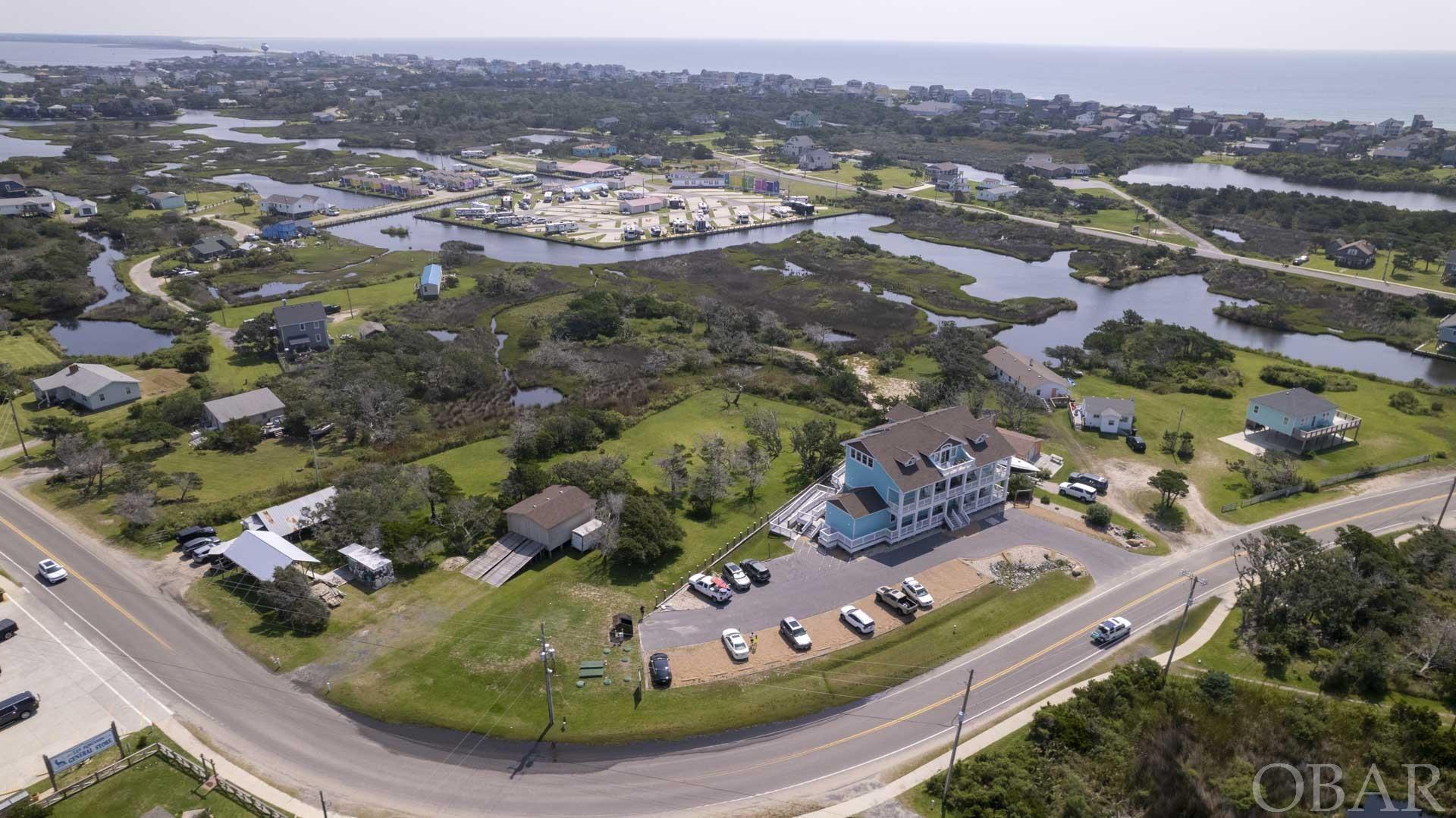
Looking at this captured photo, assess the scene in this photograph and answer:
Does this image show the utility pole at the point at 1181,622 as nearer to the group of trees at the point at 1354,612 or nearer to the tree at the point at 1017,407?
the group of trees at the point at 1354,612

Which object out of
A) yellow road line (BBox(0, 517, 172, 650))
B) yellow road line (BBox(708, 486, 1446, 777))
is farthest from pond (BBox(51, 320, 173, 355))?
yellow road line (BBox(708, 486, 1446, 777))

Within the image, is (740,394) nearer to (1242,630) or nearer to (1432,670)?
(1242,630)

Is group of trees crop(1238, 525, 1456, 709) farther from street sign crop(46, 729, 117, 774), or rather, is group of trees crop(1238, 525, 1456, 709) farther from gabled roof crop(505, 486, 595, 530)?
street sign crop(46, 729, 117, 774)

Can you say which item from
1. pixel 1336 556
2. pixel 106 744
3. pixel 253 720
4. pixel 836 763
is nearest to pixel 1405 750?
pixel 1336 556

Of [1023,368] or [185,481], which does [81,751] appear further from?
[1023,368]

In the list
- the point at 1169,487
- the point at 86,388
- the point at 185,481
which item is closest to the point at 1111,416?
the point at 1169,487

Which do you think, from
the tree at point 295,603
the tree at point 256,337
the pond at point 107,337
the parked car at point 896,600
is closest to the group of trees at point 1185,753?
the parked car at point 896,600
